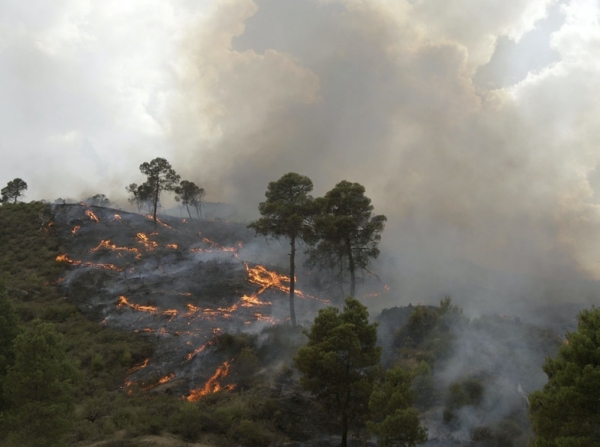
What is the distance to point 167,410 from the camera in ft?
79.5

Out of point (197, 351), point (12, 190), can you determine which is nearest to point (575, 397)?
point (197, 351)

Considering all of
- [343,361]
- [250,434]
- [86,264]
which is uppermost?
[86,264]

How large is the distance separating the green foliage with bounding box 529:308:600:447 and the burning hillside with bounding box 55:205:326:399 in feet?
73.3

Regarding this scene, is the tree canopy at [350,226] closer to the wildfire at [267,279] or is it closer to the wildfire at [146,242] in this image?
the wildfire at [267,279]

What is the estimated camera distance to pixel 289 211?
37875mm

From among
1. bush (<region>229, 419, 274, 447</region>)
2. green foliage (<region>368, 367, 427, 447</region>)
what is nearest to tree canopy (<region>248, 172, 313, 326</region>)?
bush (<region>229, 419, 274, 447</region>)

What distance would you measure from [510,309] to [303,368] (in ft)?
154

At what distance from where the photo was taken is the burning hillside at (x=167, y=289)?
3303 centimetres

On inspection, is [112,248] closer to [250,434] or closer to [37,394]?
[37,394]

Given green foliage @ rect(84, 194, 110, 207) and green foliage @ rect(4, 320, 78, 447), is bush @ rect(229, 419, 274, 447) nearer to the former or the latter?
green foliage @ rect(4, 320, 78, 447)

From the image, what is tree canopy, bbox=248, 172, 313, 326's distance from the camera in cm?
3775

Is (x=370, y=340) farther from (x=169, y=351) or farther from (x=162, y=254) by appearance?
(x=162, y=254)

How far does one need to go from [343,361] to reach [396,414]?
13.6 ft

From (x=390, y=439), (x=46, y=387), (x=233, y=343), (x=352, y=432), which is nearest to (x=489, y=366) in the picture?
(x=352, y=432)
